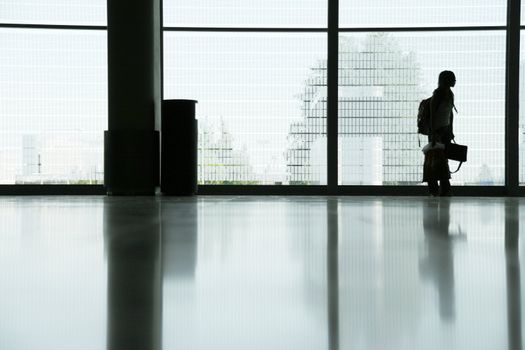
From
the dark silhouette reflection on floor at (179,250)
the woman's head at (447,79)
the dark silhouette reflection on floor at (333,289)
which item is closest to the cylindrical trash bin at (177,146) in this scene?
the woman's head at (447,79)

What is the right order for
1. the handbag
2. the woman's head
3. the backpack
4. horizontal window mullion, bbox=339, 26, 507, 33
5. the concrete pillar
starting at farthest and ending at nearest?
horizontal window mullion, bbox=339, 26, 507, 33 < the concrete pillar < the backpack < the handbag < the woman's head

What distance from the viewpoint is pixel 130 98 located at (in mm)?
9742

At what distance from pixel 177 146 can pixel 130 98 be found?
39.1 inches

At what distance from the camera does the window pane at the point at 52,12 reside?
11.3 m

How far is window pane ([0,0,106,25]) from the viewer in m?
11.3

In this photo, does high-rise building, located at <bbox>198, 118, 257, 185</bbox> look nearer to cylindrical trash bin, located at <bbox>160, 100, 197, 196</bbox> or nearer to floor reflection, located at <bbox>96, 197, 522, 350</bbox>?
cylindrical trash bin, located at <bbox>160, 100, 197, 196</bbox>

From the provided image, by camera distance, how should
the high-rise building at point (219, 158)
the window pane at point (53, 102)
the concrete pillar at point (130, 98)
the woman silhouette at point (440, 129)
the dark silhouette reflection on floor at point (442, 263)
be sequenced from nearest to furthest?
the dark silhouette reflection on floor at point (442, 263) < the woman silhouette at point (440, 129) < the concrete pillar at point (130, 98) < the window pane at point (53, 102) < the high-rise building at point (219, 158)

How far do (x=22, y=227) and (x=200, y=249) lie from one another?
174cm

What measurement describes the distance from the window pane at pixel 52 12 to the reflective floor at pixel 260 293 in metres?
9.12

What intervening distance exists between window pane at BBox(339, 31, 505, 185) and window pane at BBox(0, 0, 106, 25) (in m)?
4.37

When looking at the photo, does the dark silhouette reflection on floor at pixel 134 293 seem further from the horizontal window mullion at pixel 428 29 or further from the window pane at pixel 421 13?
the window pane at pixel 421 13

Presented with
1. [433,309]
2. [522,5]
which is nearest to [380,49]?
[522,5]

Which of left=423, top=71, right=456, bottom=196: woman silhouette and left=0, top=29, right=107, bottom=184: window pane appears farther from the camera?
left=0, top=29, right=107, bottom=184: window pane

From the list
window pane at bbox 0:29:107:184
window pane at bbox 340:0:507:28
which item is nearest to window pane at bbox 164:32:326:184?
window pane at bbox 340:0:507:28
